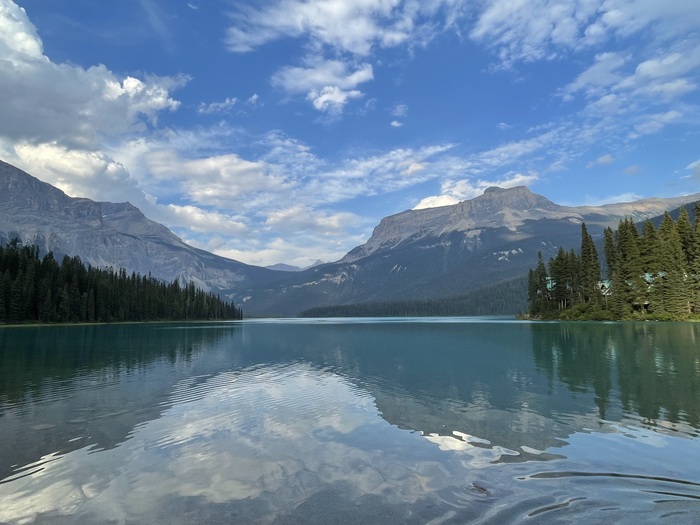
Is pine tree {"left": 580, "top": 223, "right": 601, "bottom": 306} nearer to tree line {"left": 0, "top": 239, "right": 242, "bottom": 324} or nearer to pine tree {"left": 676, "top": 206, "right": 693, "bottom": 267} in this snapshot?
pine tree {"left": 676, "top": 206, "right": 693, "bottom": 267}

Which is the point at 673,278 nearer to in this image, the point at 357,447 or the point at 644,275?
the point at 644,275

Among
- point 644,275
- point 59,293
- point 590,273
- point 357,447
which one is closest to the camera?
point 357,447

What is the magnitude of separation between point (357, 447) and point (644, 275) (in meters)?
112

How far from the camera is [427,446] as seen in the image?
1630 cm

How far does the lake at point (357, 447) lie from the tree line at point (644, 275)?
76.2 meters

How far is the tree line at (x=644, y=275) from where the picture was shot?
94.2m

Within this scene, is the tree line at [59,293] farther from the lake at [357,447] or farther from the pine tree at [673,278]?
the pine tree at [673,278]

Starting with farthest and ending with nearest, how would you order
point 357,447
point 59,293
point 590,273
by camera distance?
point 59,293 → point 590,273 → point 357,447

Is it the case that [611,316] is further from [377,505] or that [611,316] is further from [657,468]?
[377,505]

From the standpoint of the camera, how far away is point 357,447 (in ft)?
54.3

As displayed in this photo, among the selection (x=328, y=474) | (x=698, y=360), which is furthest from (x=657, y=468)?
→ (x=698, y=360)

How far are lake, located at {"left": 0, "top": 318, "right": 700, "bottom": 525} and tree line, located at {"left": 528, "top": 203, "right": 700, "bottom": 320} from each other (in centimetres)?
7616

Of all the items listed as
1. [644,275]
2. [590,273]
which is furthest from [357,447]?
[590,273]

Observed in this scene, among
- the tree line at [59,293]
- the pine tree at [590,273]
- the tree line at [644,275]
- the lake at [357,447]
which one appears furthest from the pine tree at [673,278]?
the tree line at [59,293]
